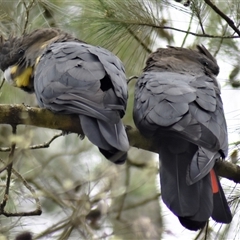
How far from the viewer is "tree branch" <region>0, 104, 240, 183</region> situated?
2.50 m

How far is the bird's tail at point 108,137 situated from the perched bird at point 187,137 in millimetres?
170

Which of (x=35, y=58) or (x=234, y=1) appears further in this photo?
(x=234, y=1)

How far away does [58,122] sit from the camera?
8.64ft

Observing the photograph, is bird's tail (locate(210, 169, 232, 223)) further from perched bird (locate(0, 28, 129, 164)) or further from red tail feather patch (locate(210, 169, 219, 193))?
perched bird (locate(0, 28, 129, 164))

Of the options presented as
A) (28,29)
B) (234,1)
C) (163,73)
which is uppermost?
(234,1)

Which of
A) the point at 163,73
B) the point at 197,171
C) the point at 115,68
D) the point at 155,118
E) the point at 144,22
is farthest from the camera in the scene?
the point at 144,22

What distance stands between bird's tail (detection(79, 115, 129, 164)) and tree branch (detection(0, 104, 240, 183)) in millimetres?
110

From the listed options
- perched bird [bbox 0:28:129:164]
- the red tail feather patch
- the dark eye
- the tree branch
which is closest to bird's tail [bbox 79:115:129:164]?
perched bird [bbox 0:28:129:164]

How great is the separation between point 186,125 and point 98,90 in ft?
1.18

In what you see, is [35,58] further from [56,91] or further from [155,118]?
[155,118]

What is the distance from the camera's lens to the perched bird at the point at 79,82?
8.16ft

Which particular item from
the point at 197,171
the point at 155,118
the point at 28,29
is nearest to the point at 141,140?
the point at 155,118

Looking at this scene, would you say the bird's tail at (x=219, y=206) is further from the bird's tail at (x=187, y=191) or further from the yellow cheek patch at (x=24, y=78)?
the yellow cheek patch at (x=24, y=78)

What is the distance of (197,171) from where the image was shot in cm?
243
